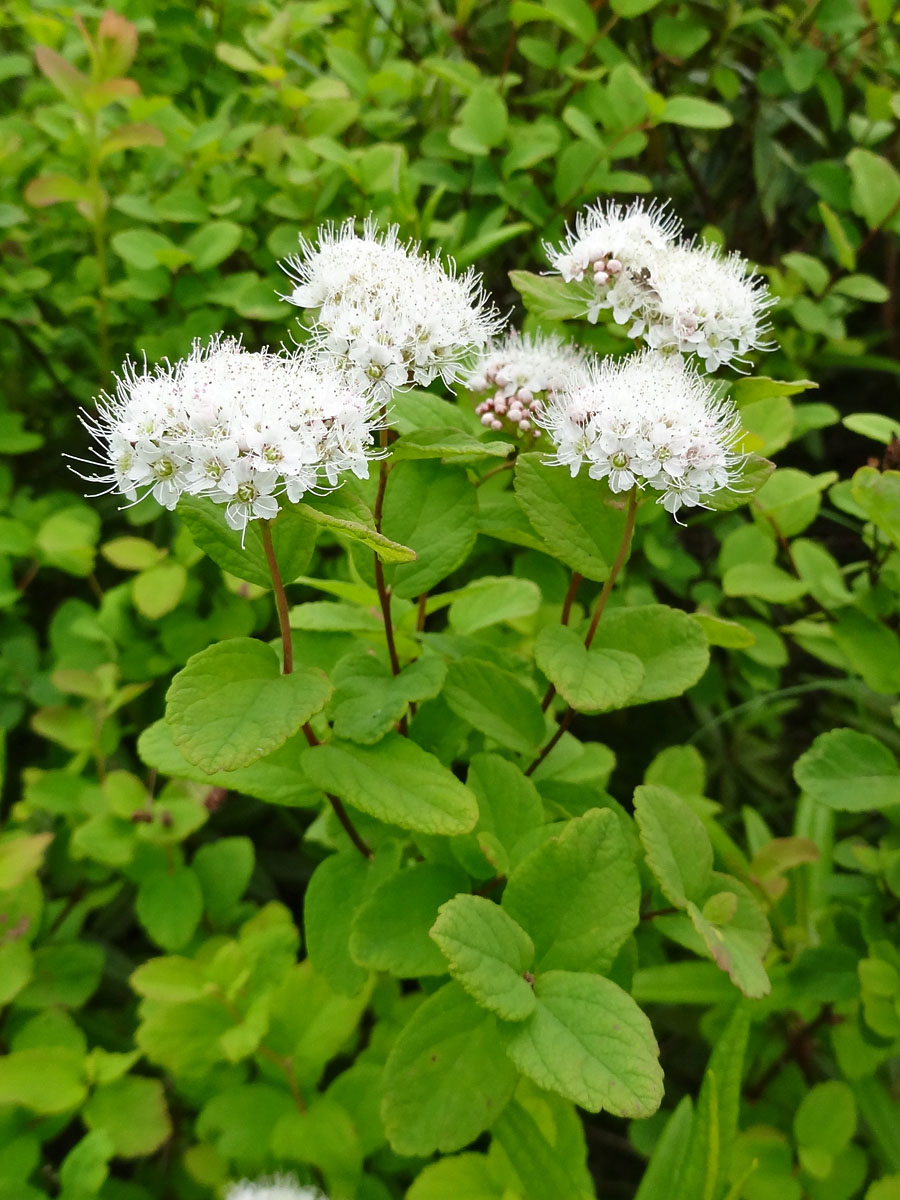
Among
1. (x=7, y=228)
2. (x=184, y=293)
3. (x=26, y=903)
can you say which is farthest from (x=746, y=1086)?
(x=7, y=228)

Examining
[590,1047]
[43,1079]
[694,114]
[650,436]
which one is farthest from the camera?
[694,114]

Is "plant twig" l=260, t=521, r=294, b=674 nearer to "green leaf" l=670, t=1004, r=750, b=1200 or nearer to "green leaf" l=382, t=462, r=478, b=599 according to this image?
"green leaf" l=382, t=462, r=478, b=599

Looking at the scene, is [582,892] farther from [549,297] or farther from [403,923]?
[549,297]

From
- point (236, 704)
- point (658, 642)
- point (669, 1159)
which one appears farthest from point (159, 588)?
point (669, 1159)

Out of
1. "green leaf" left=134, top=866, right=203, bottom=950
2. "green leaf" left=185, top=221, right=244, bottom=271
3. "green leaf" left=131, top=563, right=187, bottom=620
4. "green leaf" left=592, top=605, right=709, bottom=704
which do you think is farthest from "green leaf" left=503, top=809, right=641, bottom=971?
"green leaf" left=185, top=221, right=244, bottom=271

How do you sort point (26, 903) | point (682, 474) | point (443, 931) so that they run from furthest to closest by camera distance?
point (26, 903), point (682, 474), point (443, 931)

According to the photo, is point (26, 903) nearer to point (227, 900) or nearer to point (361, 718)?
point (227, 900)
